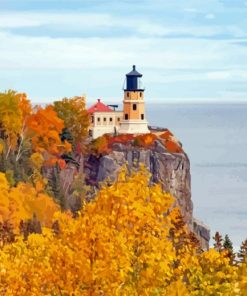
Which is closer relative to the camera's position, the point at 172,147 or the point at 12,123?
the point at 12,123

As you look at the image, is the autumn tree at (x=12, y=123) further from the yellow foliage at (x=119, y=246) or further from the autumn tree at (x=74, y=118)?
the yellow foliage at (x=119, y=246)

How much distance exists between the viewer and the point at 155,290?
57.9 ft

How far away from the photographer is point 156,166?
84.8 m

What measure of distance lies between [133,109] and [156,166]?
10.4m

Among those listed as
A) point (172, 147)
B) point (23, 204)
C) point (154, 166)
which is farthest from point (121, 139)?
point (23, 204)

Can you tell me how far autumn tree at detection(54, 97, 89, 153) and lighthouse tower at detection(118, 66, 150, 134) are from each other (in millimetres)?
5008

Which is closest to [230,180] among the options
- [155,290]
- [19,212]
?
[19,212]

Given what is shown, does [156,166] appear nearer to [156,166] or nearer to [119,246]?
[156,166]

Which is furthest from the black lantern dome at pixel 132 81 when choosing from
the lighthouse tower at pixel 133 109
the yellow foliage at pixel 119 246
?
the yellow foliage at pixel 119 246

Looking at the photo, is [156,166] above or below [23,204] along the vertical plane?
above

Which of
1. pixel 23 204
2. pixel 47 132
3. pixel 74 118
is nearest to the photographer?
pixel 23 204

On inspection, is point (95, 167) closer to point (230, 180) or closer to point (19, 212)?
point (19, 212)

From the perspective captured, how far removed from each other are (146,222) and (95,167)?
225ft

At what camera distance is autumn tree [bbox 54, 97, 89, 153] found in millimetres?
86375
